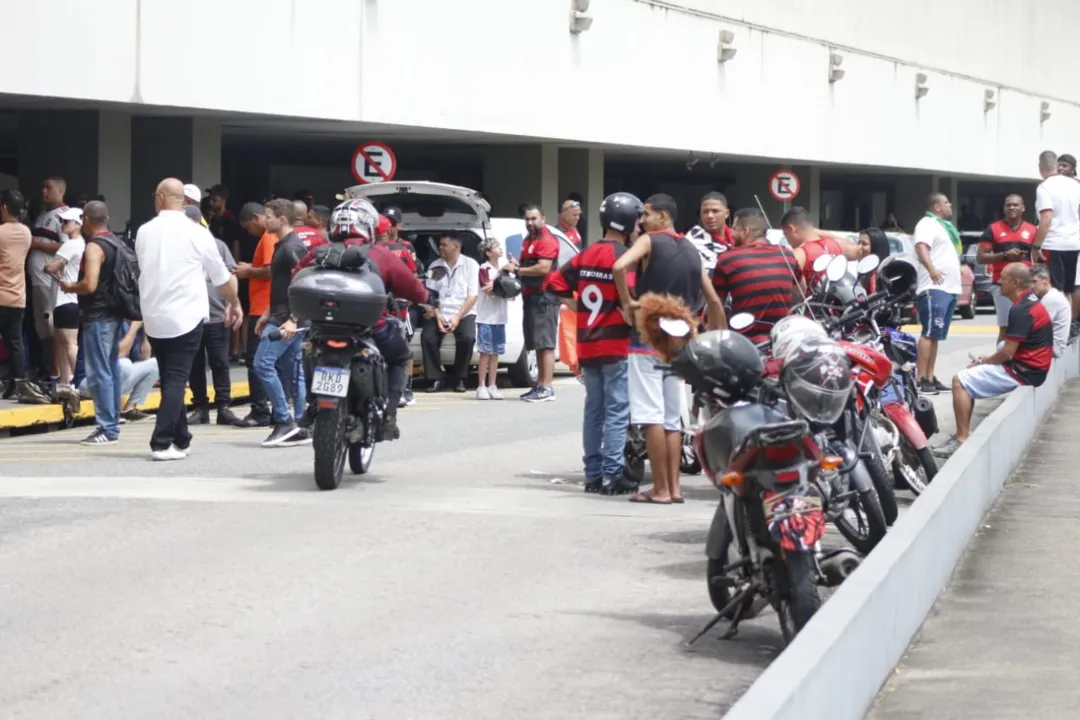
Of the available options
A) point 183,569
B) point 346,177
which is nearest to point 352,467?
point 183,569

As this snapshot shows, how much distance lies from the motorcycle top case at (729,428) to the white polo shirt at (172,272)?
666 centimetres

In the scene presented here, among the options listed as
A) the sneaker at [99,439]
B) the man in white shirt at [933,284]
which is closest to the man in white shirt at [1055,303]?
the man in white shirt at [933,284]

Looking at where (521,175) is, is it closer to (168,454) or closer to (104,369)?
(104,369)

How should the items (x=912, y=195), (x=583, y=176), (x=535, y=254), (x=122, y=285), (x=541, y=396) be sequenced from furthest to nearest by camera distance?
(x=912, y=195) < (x=583, y=176) < (x=535, y=254) < (x=541, y=396) < (x=122, y=285)

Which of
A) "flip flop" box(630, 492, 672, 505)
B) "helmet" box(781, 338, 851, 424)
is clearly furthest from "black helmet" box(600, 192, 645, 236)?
"helmet" box(781, 338, 851, 424)

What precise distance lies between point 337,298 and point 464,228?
8602 mm

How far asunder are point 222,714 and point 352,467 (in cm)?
604

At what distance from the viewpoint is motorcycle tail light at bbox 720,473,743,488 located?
6906mm

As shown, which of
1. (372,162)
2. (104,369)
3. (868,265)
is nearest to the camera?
(868,265)

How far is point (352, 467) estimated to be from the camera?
12328mm

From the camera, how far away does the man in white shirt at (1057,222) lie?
18812mm

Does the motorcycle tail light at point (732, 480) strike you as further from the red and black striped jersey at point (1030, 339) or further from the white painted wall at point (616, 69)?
the white painted wall at point (616, 69)

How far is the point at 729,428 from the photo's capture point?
710cm

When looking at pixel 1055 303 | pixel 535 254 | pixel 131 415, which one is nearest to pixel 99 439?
pixel 131 415
